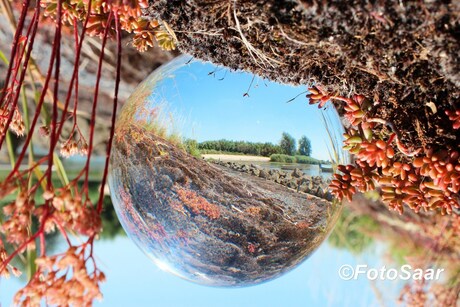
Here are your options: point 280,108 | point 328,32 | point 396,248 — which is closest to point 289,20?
point 328,32

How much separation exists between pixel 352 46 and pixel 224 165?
8.8 inches

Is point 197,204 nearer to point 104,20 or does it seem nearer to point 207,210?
point 207,210

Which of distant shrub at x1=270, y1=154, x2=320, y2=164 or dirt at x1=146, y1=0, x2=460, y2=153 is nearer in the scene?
dirt at x1=146, y1=0, x2=460, y2=153

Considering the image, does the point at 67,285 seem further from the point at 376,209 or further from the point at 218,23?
the point at 376,209

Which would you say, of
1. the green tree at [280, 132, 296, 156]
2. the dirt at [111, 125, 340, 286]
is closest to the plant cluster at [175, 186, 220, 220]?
the dirt at [111, 125, 340, 286]

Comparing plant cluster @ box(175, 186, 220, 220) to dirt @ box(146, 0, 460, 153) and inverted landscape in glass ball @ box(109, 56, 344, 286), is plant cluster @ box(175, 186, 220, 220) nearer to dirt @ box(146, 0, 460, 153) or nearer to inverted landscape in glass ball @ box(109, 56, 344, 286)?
inverted landscape in glass ball @ box(109, 56, 344, 286)

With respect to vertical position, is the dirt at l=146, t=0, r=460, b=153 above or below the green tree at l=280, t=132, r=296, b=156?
above

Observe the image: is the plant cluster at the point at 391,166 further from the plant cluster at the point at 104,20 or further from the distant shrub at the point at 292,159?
the plant cluster at the point at 104,20

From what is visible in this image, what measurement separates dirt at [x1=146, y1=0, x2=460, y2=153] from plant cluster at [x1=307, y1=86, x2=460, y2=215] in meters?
0.01

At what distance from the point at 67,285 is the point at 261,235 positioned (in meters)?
0.29

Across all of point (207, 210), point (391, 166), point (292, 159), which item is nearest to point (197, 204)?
point (207, 210)

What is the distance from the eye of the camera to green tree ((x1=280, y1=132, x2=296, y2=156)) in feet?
2.08

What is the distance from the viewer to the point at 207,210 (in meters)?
0.64

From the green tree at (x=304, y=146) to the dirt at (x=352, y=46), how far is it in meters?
0.08
